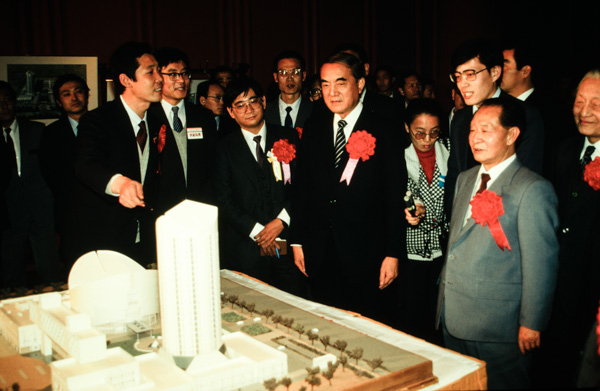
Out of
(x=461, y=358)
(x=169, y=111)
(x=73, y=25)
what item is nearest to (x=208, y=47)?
(x=73, y=25)

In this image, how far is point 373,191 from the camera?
2555 millimetres

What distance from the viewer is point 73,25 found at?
551 cm

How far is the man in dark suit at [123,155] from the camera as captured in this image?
253cm

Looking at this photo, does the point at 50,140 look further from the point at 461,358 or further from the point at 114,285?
the point at 461,358

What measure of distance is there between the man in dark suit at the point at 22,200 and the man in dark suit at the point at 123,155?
171 centimetres

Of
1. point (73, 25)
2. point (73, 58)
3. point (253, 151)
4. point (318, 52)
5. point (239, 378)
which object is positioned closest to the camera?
point (239, 378)

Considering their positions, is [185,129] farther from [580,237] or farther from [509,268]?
[580,237]

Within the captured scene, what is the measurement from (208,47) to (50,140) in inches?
114

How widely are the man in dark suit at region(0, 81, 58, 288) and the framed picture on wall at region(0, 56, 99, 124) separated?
825mm

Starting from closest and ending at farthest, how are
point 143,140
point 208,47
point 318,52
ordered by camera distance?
point 143,140 → point 208,47 → point 318,52

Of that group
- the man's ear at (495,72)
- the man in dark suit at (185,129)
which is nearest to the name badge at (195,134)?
the man in dark suit at (185,129)

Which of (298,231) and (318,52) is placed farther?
→ (318,52)

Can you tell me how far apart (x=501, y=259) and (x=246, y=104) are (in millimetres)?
1790

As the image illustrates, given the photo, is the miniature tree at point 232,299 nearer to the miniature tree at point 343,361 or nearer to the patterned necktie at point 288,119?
the miniature tree at point 343,361
